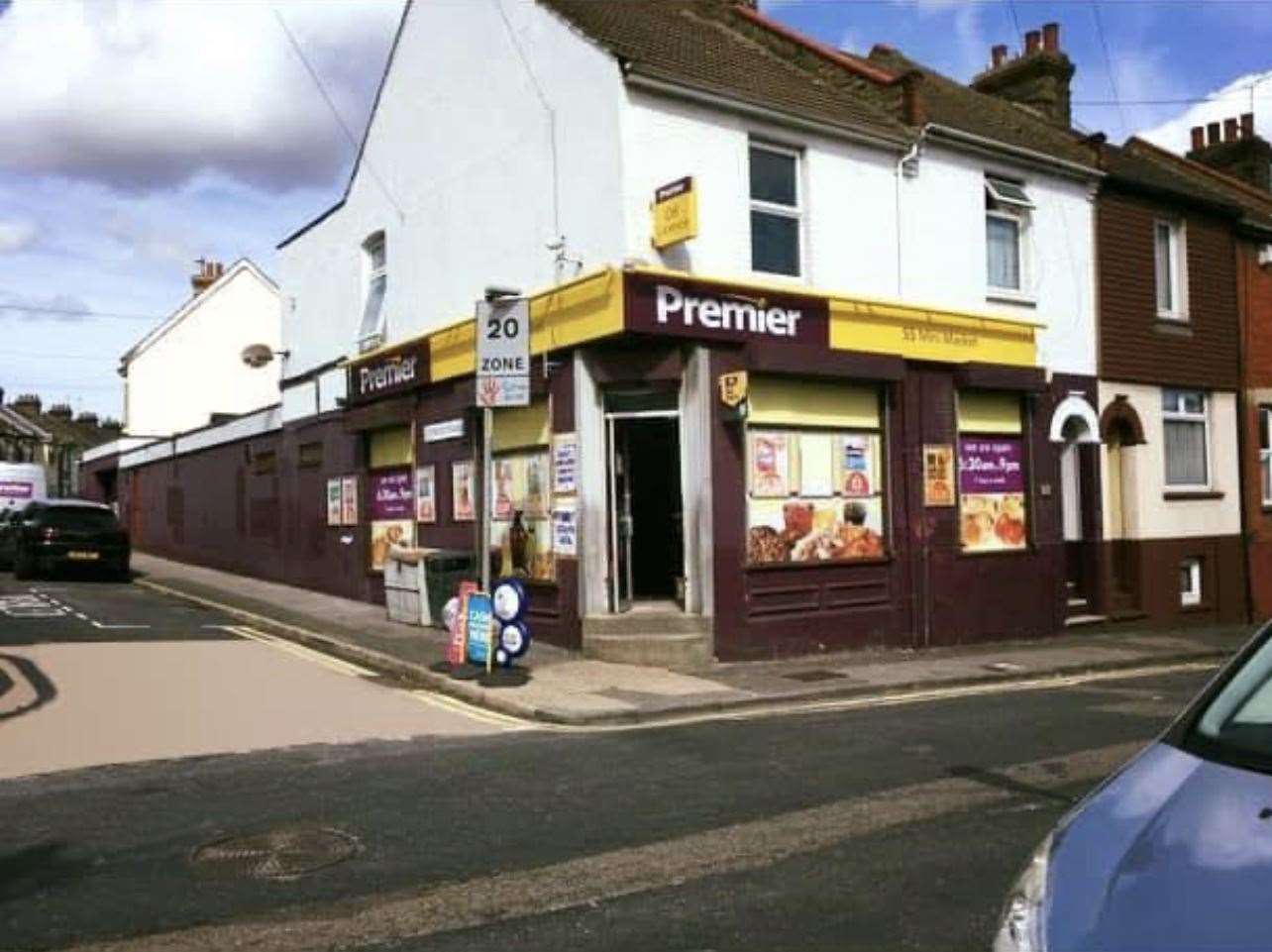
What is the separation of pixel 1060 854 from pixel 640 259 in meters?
11.5

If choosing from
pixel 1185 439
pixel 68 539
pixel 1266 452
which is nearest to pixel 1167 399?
pixel 1185 439

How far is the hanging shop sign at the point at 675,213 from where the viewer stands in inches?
534

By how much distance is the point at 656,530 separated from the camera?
1523 centimetres

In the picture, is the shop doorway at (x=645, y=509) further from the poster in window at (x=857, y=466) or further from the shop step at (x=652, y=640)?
the poster in window at (x=857, y=466)

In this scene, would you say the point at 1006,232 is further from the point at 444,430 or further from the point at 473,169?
the point at 444,430

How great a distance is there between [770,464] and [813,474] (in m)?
0.77

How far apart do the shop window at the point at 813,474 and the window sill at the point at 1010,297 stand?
9.44ft

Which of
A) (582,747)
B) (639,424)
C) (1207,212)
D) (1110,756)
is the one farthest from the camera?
(1207,212)

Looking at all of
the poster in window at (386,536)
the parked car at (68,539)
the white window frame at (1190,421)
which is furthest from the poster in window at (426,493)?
the white window frame at (1190,421)

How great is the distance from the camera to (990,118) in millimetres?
19109

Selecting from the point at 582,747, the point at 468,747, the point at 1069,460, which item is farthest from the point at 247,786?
the point at 1069,460

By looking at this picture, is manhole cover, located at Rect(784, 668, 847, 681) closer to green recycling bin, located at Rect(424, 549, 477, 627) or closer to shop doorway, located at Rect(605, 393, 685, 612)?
shop doorway, located at Rect(605, 393, 685, 612)

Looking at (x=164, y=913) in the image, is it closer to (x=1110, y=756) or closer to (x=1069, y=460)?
(x=1110, y=756)

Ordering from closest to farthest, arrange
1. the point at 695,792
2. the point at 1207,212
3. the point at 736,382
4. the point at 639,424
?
1. the point at 695,792
2. the point at 736,382
3. the point at 639,424
4. the point at 1207,212
